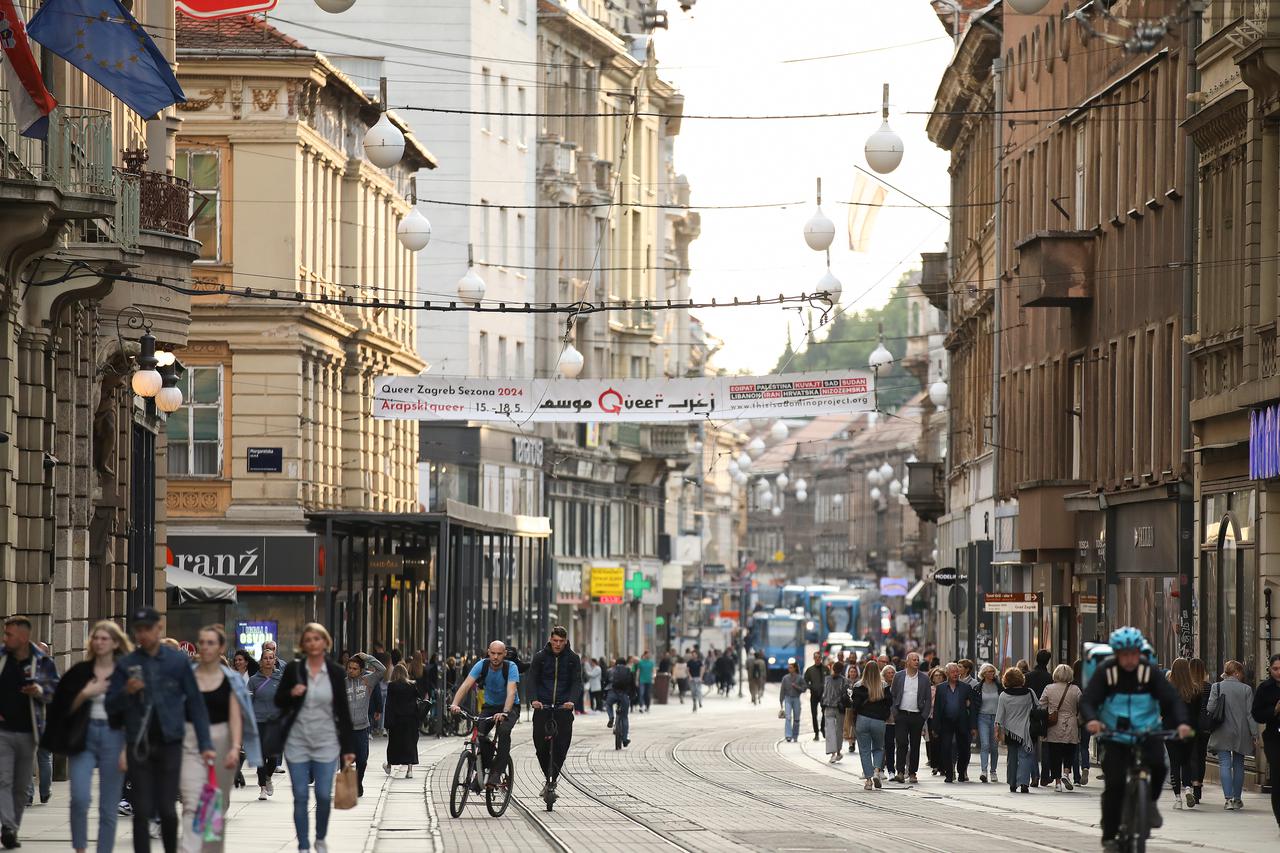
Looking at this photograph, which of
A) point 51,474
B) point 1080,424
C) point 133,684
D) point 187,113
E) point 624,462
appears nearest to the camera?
point 133,684

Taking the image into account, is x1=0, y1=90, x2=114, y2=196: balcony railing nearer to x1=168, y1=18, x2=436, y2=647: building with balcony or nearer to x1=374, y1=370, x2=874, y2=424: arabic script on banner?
x1=374, y1=370, x2=874, y2=424: arabic script on banner

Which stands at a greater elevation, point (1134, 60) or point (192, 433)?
point (1134, 60)

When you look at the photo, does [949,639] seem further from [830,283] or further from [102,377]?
[102,377]

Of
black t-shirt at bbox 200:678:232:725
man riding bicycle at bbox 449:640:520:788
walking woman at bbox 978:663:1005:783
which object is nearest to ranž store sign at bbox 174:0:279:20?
walking woman at bbox 978:663:1005:783

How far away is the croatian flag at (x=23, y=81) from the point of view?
76.6 ft

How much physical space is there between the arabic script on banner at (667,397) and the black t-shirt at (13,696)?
25338 millimetres

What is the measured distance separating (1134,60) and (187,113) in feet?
67.9

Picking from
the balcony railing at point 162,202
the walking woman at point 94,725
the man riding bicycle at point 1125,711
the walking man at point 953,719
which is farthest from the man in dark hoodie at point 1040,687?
the walking woman at point 94,725

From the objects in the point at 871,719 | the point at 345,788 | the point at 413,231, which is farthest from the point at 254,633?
the point at 345,788

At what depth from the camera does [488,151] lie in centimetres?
7594

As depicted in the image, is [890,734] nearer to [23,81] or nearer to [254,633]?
[23,81]

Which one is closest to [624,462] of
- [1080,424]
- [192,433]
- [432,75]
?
[432,75]

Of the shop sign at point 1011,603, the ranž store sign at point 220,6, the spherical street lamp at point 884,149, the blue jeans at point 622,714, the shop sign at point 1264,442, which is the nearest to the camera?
the shop sign at point 1264,442

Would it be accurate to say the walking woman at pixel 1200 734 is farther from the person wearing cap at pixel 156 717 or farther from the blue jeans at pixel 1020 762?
the person wearing cap at pixel 156 717
